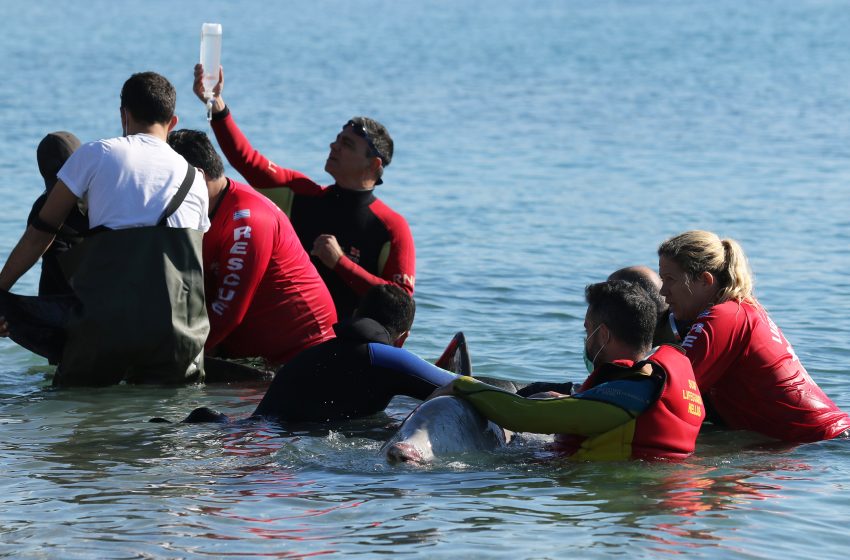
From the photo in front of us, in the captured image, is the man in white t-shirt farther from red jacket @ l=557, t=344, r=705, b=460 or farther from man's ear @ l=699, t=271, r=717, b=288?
man's ear @ l=699, t=271, r=717, b=288

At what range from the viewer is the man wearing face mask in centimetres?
602

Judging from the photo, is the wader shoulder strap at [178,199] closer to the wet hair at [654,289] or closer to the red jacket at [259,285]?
the red jacket at [259,285]

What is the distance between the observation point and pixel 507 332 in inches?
418

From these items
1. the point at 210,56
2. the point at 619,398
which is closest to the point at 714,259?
the point at 619,398

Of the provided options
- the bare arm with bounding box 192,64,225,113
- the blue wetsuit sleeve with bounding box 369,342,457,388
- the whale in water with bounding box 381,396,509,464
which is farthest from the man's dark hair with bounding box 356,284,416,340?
the bare arm with bounding box 192,64,225,113

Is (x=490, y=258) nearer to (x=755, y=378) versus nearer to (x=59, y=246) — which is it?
(x=59, y=246)

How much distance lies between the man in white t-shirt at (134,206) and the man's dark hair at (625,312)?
2.38m

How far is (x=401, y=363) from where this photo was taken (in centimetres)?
669

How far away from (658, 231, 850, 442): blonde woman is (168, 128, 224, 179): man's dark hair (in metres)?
2.65

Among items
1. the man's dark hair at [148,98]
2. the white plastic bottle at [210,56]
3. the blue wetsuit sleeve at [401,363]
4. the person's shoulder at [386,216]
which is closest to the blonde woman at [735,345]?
the blue wetsuit sleeve at [401,363]

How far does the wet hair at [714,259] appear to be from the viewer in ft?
21.7

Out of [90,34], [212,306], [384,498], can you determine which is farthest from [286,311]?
[90,34]

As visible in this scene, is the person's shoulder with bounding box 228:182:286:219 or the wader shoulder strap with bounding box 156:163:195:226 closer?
the wader shoulder strap with bounding box 156:163:195:226

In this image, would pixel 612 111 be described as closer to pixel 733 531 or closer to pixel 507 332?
pixel 507 332
